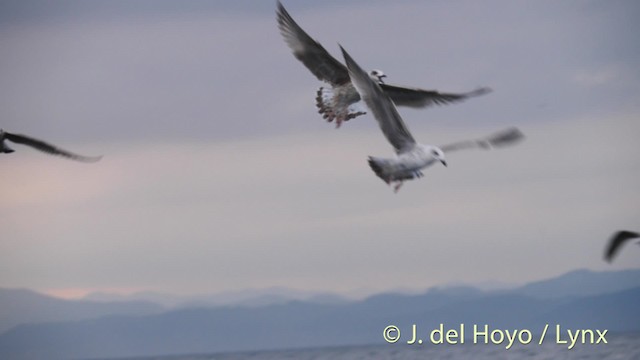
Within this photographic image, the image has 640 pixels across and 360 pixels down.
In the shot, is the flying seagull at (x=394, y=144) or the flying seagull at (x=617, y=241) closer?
the flying seagull at (x=394, y=144)

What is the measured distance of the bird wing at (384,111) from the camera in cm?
1204

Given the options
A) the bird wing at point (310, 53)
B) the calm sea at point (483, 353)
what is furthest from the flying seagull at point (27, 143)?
the calm sea at point (483, 353)

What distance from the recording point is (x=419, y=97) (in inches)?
573

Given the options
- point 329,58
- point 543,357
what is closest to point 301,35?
point 329,58

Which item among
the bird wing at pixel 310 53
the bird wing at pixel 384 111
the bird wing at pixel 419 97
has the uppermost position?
the bird wing at pixel 310 53

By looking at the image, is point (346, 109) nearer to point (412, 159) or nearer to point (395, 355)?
point (412, 159)

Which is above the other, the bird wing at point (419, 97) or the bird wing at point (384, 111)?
the bird wing at point (419, 97)

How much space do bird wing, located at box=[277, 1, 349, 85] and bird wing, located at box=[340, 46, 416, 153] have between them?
1.86 metres

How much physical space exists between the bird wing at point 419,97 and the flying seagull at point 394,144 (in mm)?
2195

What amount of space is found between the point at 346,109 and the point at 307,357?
17.4 m

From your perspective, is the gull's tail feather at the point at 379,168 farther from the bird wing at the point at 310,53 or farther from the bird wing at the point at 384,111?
the bird wing at the point at 310,53

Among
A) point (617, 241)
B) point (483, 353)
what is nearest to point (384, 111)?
point (617, 241)

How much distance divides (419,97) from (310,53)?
3.93 feet

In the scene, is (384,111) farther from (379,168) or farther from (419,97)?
(419,97)
